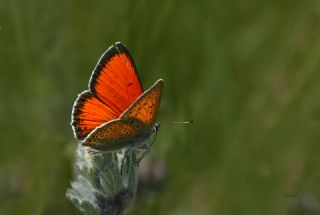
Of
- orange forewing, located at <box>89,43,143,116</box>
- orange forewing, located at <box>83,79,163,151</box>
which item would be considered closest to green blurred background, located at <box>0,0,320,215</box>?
orange forewing, located at <box>83,79,163,151</box>

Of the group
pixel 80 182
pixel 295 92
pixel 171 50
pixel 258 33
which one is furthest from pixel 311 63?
pixel 80 182

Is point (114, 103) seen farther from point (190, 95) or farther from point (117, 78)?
point (190, 95)

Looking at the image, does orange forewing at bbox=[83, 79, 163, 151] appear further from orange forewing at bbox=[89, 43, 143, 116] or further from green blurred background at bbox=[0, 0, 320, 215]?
green blurred background at bbox=[0, 0, 320, 215]

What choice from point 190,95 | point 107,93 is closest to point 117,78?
point 107,93

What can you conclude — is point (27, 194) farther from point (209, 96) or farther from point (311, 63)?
point (311, 63)

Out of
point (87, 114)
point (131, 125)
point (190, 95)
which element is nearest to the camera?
point (87, 114)
